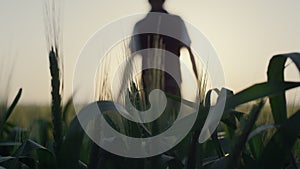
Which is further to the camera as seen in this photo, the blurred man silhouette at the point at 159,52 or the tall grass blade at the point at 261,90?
the blurred man silhouette at the point at 159,52

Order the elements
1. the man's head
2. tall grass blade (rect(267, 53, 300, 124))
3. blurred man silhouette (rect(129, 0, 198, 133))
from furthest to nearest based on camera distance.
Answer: the man's head, blurred man silhouette (rect(129, 0, 198, 133)), tall grass blade (rect(267, 53, 300, 124))

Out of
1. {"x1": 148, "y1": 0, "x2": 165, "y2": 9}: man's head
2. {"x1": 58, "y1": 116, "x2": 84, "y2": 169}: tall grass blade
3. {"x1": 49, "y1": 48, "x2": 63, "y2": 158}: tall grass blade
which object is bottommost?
{"x1": 58, "y1": 116, "x2": 84, "y2": 169}: tall grass blade

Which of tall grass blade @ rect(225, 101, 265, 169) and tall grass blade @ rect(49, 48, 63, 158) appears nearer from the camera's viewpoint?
tall grass blade @ rect(225, 101, 265, 169)

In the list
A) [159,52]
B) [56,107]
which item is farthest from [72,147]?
[159,52]

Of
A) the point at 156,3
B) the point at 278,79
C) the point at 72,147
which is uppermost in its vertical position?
the point at 156,3

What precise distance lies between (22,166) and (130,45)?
475mm

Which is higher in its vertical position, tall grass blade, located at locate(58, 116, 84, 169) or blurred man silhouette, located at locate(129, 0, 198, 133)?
blurred man silhouette, located at locate(129, 0, 198, 133)

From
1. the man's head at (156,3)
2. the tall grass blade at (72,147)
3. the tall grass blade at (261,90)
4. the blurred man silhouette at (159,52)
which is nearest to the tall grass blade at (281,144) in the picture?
the tall grass blade at (261,90)

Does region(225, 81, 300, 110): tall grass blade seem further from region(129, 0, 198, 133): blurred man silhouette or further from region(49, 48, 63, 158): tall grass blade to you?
region(49, 48, 63, 158): tall grass blade

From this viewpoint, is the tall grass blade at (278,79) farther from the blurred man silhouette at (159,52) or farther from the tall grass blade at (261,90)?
the blurred man silhouette at (159,52)

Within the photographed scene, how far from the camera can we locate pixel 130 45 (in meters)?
1.26

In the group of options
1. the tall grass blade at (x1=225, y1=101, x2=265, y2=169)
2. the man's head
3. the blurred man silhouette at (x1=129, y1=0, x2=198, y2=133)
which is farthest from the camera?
the man's head

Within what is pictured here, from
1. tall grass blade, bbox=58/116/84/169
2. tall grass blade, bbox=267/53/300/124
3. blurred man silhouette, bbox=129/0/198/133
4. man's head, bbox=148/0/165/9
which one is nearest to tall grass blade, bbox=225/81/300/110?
tall grass blade, bbox=267/53/300/124

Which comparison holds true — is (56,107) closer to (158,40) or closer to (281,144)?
(158,40)
